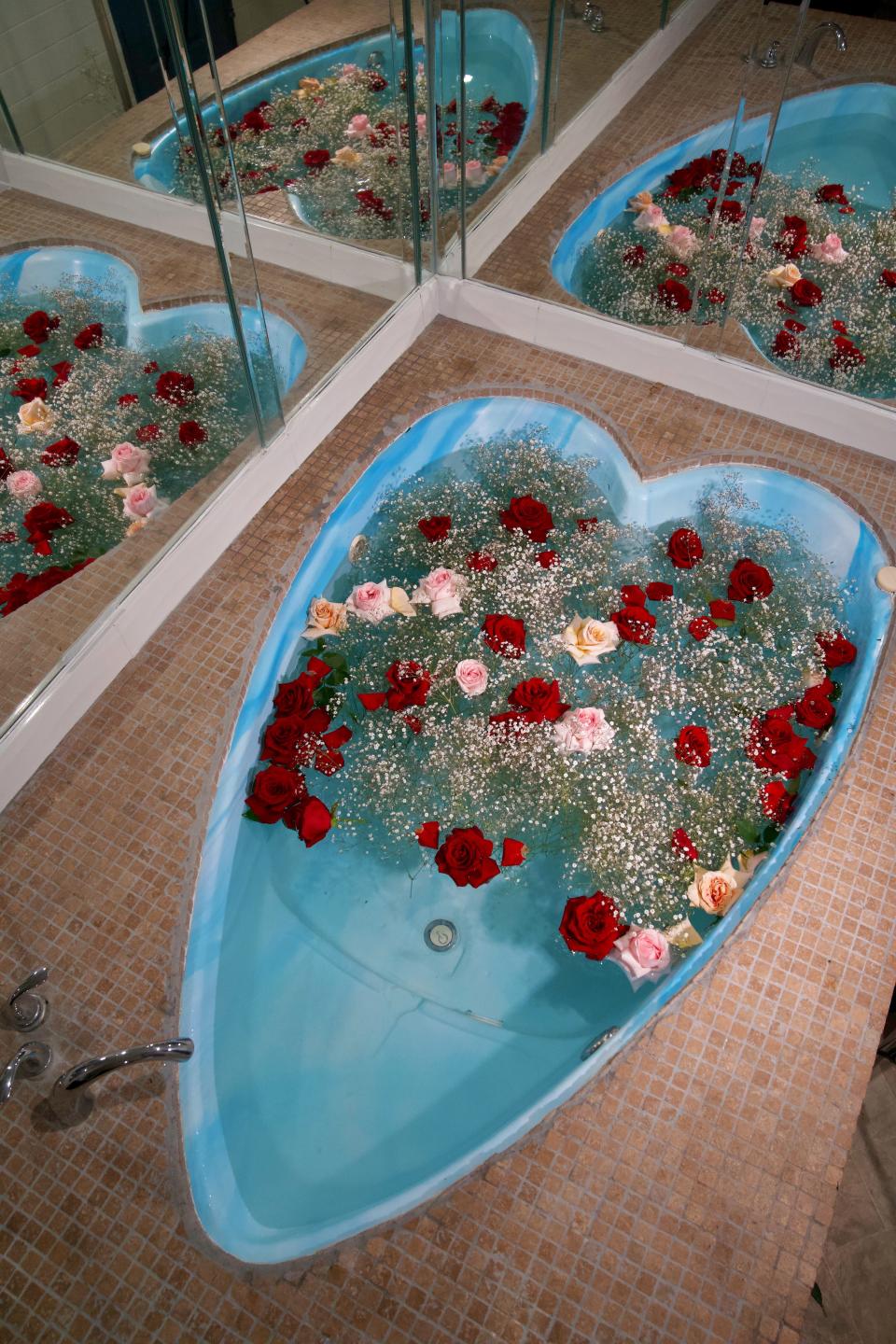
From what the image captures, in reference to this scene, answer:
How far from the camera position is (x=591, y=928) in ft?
6.62

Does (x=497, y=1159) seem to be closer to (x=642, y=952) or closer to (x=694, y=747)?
(x=642, y=952)

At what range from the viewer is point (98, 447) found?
2824mm

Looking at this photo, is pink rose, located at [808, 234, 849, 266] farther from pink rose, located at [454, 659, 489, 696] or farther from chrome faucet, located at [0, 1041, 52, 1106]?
chrome faucet, located at [0, 1041, 52, 1106]

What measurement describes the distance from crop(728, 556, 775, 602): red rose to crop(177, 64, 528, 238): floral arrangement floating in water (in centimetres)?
171

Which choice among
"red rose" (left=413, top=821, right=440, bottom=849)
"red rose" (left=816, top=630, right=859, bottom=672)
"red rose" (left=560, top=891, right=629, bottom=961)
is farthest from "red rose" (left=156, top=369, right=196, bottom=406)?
"red rose" (left=816, top=630, right=859, bottom=672)

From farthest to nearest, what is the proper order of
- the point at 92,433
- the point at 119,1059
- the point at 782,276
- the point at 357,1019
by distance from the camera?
the point at 782,276 < the point at 92,433 < the point at 357,1019 < the point at 119,1059

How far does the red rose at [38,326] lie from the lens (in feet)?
10.3

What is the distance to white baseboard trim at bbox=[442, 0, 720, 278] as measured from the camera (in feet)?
10.8

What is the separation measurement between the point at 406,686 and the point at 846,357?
199 cm

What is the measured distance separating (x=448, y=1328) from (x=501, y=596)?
1749 millimetres

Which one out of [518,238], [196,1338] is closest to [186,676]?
[196,1338]

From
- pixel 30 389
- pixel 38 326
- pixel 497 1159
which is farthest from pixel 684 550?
pixel 38 326

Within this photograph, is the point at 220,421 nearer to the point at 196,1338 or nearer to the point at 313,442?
the point at 313,442

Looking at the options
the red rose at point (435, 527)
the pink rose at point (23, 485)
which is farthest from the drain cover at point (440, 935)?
the pink rose at point (23, 485)
